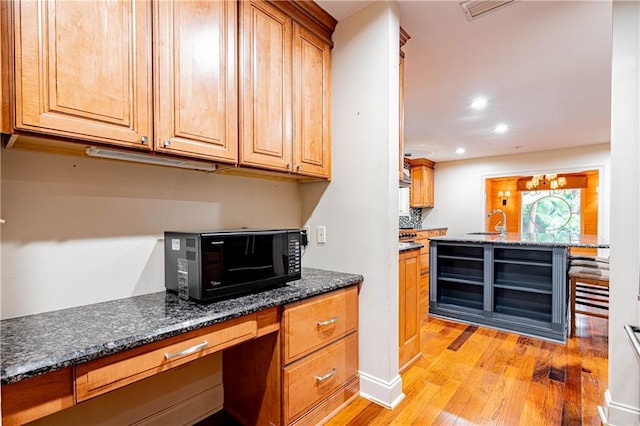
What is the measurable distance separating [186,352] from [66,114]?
93 centimetres

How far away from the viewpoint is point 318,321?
65.0 inches

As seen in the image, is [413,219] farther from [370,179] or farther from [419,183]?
[370,179]

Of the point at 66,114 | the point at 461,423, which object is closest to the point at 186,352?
the point at 66,114

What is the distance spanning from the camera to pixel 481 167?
639 cm

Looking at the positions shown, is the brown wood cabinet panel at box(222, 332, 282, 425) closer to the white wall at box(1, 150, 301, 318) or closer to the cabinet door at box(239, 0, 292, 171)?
the white wall at box(1, 150, 301, 318)

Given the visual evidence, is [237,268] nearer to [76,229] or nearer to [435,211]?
[76,229]

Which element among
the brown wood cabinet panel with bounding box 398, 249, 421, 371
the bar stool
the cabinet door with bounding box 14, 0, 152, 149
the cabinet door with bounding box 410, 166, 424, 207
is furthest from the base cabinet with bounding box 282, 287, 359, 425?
the cabinet door with bounding box 410, 166, 424, 207

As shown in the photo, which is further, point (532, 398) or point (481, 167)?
point (481, 167)

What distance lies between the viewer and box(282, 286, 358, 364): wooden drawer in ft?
4.97

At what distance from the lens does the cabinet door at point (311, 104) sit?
73.8 inches

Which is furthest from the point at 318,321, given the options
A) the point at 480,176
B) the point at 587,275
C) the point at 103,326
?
the point at 480,176

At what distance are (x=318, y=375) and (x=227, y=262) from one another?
2.61 feet

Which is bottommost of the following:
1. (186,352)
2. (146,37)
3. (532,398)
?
(532,398)

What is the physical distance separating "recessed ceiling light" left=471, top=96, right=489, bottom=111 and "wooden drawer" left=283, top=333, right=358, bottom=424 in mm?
2812
